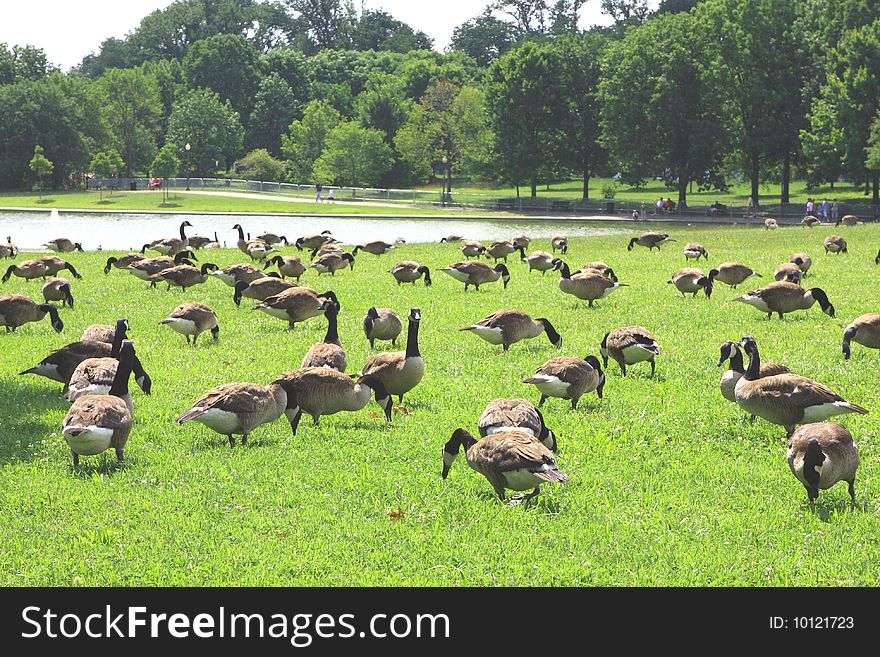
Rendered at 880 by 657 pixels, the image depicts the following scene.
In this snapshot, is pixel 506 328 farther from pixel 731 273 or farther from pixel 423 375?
pixel 731 273

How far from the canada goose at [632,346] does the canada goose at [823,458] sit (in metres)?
4.66

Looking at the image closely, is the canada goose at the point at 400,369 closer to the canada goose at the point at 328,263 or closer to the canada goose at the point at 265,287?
the canada goose at the point at 265,287

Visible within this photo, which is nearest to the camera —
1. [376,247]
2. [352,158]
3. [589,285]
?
[589,285]

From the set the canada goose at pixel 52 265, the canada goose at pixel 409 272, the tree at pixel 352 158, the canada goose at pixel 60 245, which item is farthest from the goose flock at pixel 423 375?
the tree at pixel 352 158

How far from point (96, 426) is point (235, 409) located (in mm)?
1539

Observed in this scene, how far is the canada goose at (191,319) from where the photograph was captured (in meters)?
16.6

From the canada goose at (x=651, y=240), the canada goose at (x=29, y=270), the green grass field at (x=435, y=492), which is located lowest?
the green grass field at (x=435, y=492)

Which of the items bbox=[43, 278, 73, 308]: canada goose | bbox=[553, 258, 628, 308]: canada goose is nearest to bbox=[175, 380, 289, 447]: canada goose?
bbox=[553, 258, 628, 308]: canada goose

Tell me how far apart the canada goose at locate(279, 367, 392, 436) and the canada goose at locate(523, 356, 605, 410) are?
204cm

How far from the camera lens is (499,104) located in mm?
92688

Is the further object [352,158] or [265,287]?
[352,158]

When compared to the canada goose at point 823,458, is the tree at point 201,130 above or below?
above

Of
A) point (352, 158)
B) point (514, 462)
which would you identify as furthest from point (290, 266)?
point (352, 158)

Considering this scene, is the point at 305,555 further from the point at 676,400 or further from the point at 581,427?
the point at 676,400
